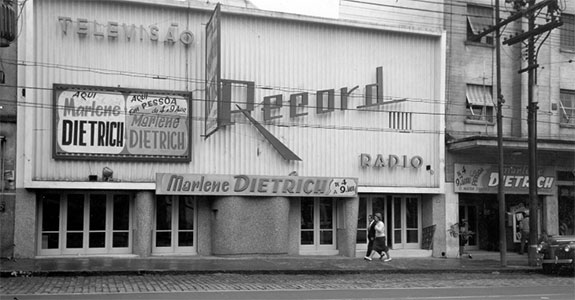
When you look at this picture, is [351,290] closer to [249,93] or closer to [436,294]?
[436,294]

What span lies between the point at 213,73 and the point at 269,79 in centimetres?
308

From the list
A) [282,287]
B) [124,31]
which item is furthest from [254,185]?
[282,287]

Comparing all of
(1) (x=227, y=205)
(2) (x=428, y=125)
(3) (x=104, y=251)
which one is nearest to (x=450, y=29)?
(2) (x=428, y=125)

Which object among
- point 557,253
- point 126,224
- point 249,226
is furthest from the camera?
point 249,226

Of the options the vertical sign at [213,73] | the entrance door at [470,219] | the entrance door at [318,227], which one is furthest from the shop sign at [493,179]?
the vertical sign at [213,73]

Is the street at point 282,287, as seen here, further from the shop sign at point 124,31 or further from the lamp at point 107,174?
the shop sign at point 124,31

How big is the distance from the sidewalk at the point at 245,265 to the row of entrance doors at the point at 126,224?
39.1 inches

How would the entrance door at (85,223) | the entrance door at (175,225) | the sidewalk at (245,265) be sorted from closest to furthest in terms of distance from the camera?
the sidewalk at (245,265) < the entrance door at (85,223) < the entrance door at (175,225)

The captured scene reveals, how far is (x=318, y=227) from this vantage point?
81.6 ft

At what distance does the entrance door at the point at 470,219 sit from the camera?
90.7 ft

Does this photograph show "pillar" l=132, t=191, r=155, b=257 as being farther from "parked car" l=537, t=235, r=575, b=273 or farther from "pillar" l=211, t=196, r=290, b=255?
"parked car" l=537, t=235, r=575, b=273

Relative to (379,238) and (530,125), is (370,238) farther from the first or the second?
(530,125)

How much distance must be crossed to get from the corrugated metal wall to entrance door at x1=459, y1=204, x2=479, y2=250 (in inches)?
122

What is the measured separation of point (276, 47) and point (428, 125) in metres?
6.96
